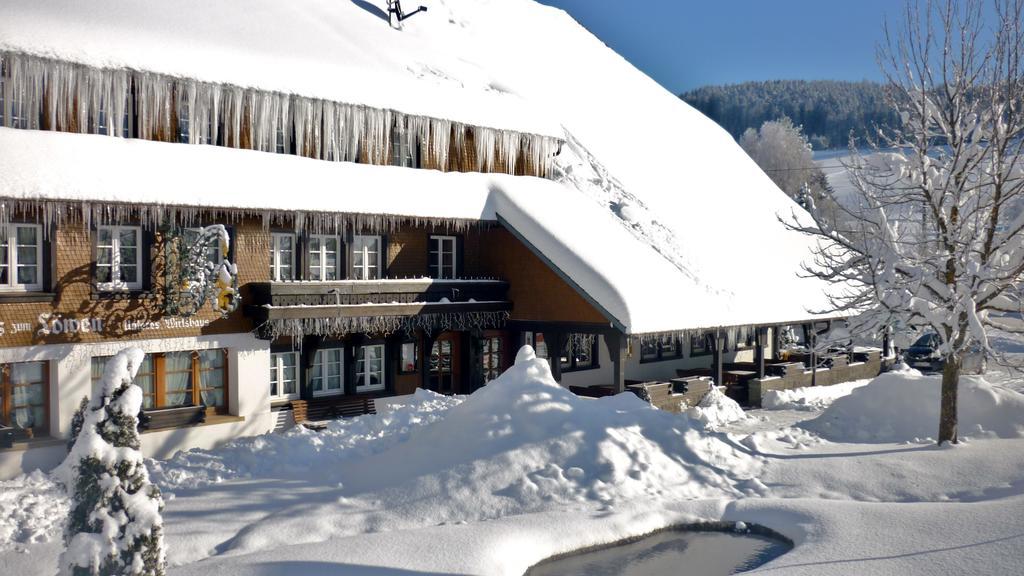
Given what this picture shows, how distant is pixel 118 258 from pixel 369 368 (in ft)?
22.4

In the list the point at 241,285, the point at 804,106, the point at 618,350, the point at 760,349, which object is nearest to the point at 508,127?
the point at 618,350

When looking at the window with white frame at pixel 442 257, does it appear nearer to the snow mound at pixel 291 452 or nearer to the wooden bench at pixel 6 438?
the snow mound at pixel 291 452

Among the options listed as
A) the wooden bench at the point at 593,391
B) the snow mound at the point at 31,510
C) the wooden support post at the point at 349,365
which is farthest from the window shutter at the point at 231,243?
the wooden bench at the point at 593,391

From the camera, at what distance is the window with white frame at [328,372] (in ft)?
70.7

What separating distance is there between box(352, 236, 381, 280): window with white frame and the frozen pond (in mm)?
10991

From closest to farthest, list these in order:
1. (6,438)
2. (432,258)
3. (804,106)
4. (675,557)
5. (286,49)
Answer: (675,557) < (6,438) < (286,49) < (432,258) < (804,106)

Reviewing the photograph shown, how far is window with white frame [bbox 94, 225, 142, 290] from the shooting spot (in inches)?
703

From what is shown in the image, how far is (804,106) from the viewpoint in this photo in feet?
521

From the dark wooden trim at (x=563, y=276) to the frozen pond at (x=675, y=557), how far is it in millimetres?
8209

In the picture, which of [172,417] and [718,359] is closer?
[172,417]

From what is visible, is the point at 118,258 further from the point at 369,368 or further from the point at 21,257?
the point at 369,368

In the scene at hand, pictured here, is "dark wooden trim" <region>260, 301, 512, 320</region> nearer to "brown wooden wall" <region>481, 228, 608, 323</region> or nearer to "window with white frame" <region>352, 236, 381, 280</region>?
"brown wooden wall" <region>481, 228, 608, 323</region>

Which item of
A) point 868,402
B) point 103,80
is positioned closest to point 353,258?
point 103,80

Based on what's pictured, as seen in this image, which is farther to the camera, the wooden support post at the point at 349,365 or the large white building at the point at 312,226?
the wooden support post at the point at 349,365
